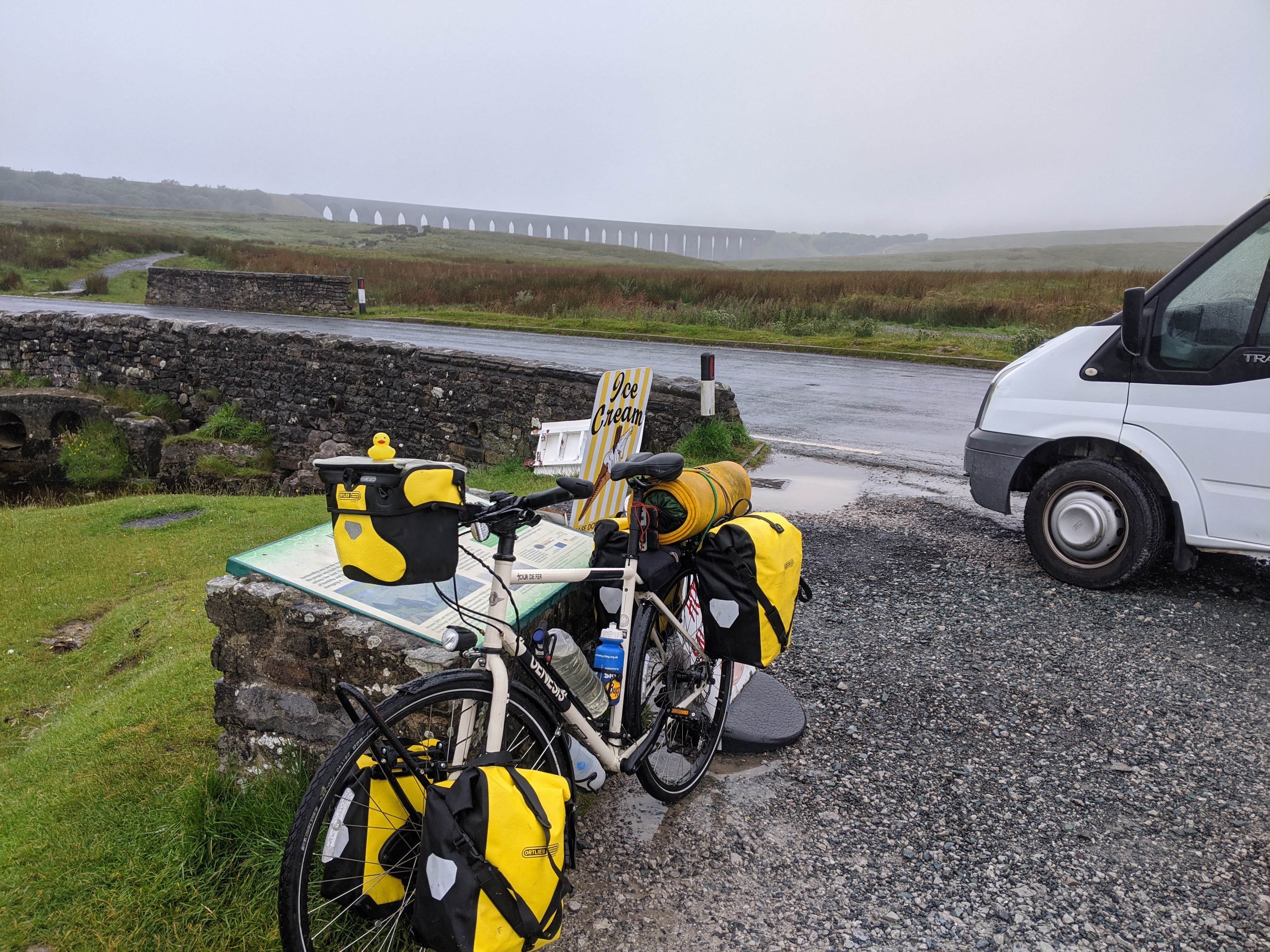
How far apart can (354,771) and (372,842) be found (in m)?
0.25

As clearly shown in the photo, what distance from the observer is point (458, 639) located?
2.27m

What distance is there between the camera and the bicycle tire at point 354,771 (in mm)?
2000

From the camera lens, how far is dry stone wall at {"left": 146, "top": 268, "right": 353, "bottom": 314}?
26109 millimetres

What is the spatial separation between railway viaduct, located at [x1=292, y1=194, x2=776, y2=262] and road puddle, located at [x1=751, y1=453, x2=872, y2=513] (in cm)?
16373

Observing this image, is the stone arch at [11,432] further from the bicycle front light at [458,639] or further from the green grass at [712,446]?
the bicycle front light at [458,639]

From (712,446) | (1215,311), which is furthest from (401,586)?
(712,446)

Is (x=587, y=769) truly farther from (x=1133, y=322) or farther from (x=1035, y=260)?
(x=1035, y=260)

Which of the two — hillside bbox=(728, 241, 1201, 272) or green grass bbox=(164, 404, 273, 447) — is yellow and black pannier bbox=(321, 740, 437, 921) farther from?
hillside bbox=(728, 241, 1201, 272)

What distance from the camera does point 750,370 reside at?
17.1 m

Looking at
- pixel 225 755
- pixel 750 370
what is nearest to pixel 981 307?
pixel 750 370

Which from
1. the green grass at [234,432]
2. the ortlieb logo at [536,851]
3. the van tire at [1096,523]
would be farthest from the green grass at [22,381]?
the ortlieb logo at [536,851]

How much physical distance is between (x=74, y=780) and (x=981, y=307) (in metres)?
26.1

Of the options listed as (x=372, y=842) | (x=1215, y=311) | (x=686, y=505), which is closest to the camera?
(x=372, y=842)

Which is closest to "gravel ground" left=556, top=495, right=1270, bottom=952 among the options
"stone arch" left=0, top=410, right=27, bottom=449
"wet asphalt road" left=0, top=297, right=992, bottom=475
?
"wet asphalt road" left=0, top=297, right=992, bottom=475
